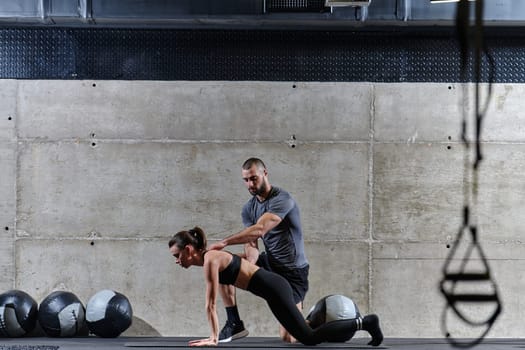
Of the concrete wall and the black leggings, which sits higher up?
the concrete wall

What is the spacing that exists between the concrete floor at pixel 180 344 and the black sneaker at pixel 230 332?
0.06 m

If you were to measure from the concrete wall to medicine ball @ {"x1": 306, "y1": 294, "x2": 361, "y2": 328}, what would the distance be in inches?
35.7

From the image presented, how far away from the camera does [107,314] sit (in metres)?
6.69

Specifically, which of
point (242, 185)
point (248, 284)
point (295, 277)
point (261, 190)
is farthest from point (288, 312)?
point (242, 185)

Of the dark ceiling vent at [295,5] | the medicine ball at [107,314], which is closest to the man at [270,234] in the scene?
the medicine ball at [107,314]

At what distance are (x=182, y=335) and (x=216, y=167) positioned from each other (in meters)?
1.65

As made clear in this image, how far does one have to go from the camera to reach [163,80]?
7609mm

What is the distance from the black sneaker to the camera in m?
6.52

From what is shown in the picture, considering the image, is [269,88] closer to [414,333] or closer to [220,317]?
[220,317]

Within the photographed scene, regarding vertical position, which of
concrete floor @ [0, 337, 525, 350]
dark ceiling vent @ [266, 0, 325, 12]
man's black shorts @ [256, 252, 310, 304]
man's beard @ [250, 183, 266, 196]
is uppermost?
dark ceiling vent @ [266, 0, 325, 12]

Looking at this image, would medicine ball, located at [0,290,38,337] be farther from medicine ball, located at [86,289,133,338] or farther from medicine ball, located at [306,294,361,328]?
medicine ball, located at [306,294,361,328]

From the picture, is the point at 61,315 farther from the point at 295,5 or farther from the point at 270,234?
the point at 295,5

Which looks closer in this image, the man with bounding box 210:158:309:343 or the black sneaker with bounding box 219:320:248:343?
the man with bounding box 210:158:309:343

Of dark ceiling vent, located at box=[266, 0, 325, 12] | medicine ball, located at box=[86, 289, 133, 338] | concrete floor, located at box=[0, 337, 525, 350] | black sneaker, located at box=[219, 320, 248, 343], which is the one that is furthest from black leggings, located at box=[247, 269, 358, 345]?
dark ceiling vent, located at box=[266, 0, 325, 12]
